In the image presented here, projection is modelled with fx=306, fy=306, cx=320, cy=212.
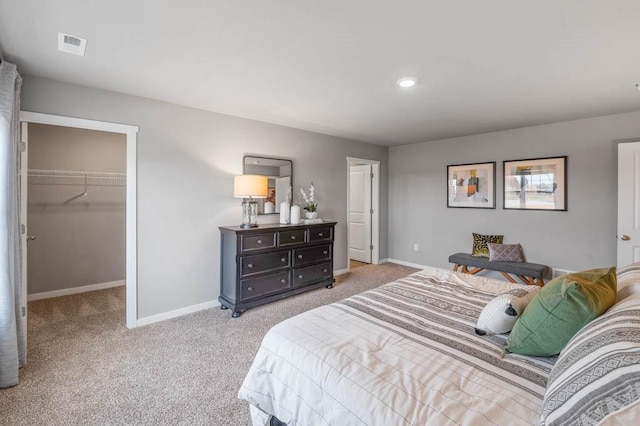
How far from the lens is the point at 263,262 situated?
11.8 feet

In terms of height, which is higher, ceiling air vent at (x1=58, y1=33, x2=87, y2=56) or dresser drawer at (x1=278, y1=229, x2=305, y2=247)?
ceiling air vent at (x1=58, y1=33, x2=87, y2=56)

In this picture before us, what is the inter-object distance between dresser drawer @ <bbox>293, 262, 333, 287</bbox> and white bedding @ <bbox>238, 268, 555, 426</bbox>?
216 cm

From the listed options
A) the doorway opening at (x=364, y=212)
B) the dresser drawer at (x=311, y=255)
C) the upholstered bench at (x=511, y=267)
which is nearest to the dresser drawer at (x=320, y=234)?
the dresser drawer at (x=311, y=255)

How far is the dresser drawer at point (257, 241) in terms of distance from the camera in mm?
3426

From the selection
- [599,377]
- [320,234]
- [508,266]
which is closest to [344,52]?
[599,377]

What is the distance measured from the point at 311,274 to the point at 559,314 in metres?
3.15

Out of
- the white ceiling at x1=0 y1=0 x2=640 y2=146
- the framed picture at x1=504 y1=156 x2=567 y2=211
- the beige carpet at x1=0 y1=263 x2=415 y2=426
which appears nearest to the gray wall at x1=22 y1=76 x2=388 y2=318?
the white ceiling at x1=0 y1=0 x2=640 y2=146

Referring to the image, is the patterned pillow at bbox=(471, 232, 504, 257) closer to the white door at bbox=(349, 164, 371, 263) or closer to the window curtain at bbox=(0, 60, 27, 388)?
the white door at bbox=(349, 164, 371, 263)

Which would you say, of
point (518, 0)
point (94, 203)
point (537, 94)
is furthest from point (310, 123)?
point (94, 203)

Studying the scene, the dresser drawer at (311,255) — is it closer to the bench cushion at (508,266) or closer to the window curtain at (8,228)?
the bench cushion at (508,266)

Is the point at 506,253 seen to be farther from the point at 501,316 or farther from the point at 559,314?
the point at 559,314

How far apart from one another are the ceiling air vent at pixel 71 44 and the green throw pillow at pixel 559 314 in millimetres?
3020

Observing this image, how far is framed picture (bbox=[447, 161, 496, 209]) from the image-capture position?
15.5 feet

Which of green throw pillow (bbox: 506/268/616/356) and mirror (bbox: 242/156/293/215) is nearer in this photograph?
green throw pillow (bbox: 506/268/616/356)
